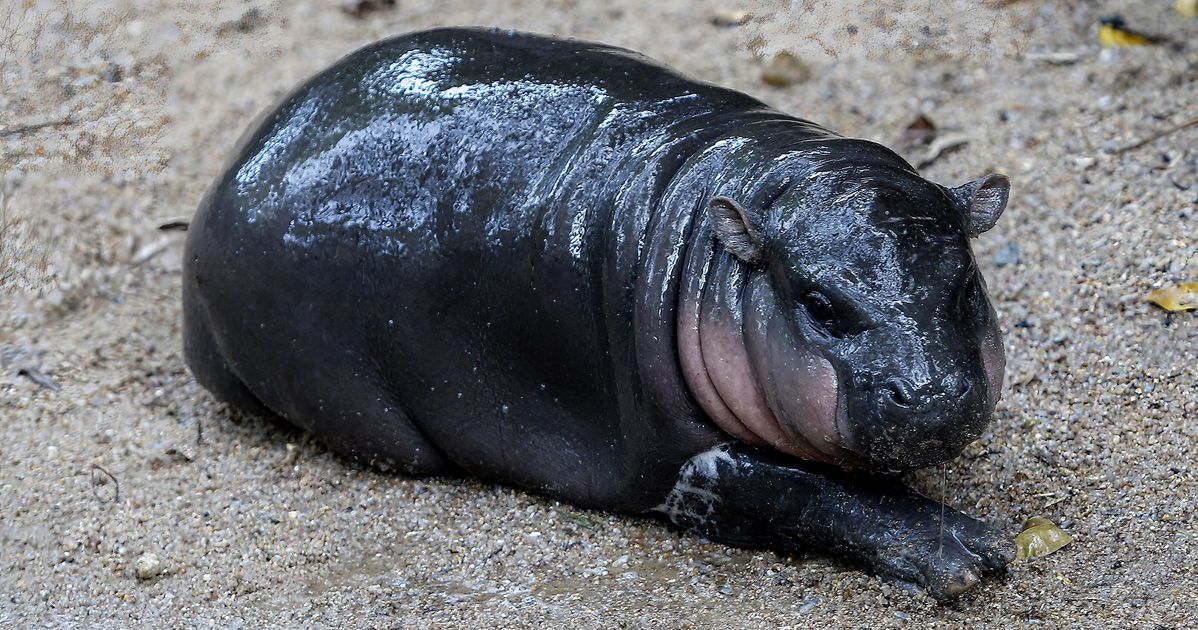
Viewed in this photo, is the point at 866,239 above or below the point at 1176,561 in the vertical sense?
above

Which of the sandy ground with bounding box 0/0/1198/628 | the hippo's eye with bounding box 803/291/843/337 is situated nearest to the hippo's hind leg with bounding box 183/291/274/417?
the sandy ground with bounding box 0/0/1198/628

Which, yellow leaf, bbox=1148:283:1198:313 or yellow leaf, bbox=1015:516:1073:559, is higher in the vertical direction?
yellow leaf, bbox=1148:283:1198:313

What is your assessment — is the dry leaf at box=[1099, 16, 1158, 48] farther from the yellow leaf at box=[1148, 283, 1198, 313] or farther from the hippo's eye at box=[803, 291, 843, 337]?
Result: the hippo's eye at box=[803, 291, 843, 337]

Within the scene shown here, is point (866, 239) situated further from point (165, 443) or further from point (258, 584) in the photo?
point (165, 443)

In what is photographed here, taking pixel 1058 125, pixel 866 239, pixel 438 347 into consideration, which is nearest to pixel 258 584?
pixel 438 347

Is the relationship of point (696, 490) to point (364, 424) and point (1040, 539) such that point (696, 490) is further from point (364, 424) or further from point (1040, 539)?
point (364, 424)
